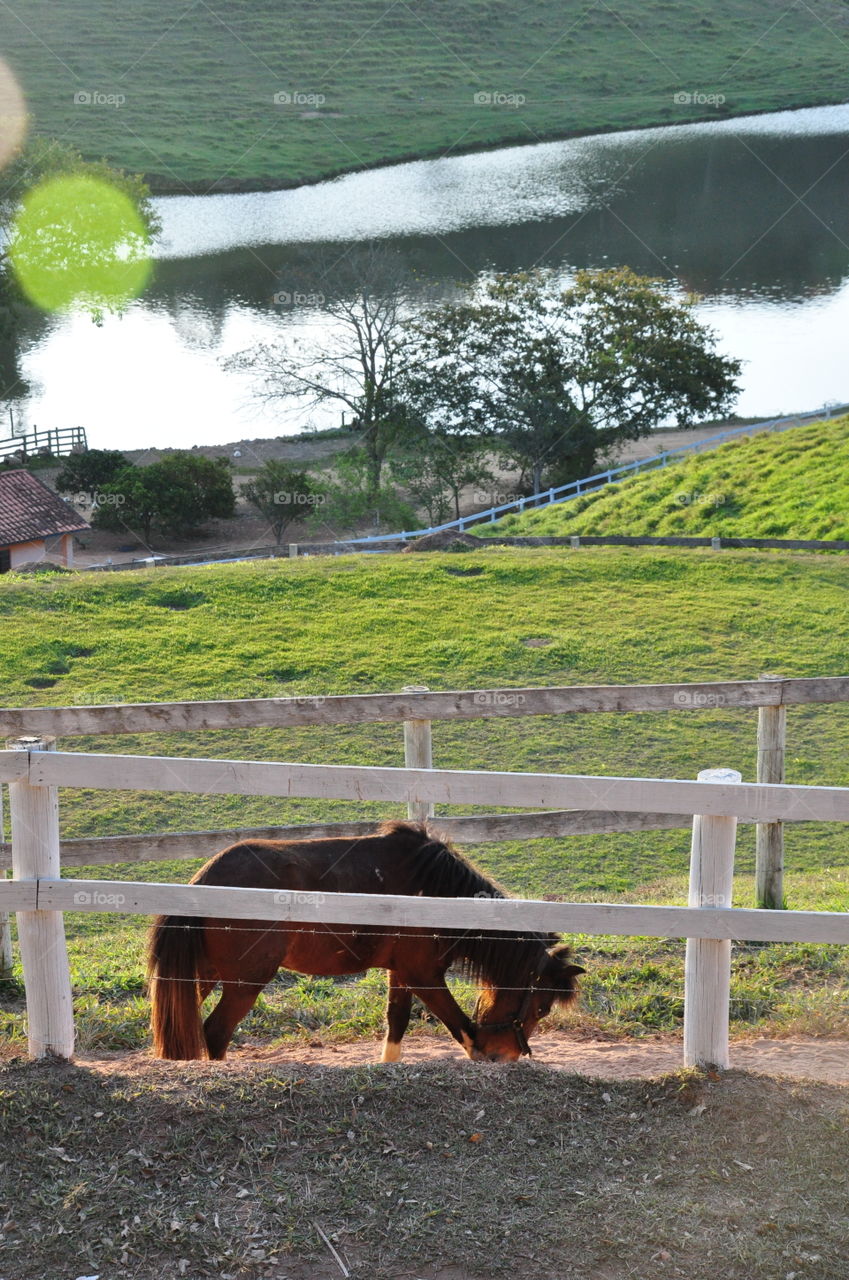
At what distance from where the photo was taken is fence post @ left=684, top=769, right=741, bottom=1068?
13.4ft

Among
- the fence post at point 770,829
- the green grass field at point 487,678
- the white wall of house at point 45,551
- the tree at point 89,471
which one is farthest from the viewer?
the tree at point 89,471

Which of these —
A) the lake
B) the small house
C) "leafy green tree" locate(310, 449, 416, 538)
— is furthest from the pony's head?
the lake

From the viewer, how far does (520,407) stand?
39438 millimetres

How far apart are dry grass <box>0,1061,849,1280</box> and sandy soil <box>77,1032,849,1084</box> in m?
0.28

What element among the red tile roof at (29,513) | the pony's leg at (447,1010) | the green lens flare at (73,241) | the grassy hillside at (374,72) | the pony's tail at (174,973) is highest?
the grassy hillside at (374,72)

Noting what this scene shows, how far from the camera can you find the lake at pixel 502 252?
2082 inches

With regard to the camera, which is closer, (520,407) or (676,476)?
(676,476)

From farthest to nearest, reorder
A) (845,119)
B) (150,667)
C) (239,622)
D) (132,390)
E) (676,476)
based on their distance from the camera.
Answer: (845,119), (132,390), (676,476), (239,622), (150,667)

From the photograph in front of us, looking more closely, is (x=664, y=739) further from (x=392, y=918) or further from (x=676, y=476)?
(x=676, y=476)

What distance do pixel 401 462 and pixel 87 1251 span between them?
3668 cm

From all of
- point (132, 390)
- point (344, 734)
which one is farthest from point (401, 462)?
point (344, 734)

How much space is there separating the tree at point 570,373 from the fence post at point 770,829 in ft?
105

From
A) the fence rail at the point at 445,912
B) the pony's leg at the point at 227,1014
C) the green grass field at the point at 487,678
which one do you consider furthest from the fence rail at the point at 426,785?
the green grass field at the point at 487,678

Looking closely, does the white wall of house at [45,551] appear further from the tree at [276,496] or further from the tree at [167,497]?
the tree at [276,496]
